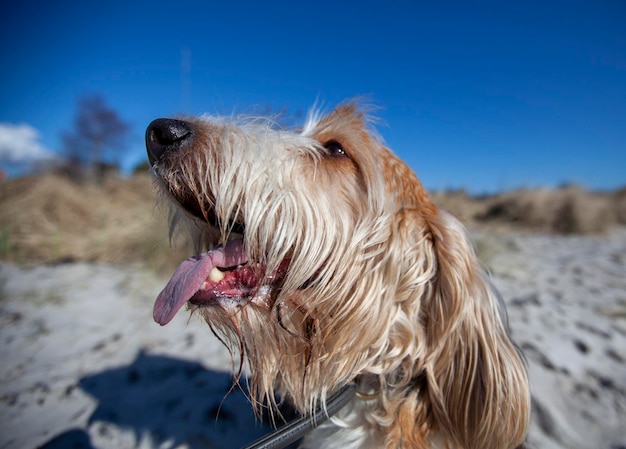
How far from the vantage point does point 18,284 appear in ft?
15.6

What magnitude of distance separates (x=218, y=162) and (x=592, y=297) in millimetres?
5395

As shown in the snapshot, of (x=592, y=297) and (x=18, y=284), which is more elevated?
(x=18, y=284)

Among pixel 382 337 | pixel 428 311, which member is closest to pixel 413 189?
pixel 428 311

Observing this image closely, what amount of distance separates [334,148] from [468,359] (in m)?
1.29

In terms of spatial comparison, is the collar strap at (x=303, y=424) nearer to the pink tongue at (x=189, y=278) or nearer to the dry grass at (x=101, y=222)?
the pink tongue at (x=189, y=278)

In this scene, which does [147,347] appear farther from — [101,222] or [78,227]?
[78,227]

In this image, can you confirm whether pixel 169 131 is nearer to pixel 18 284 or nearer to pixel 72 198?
pixel 18 284

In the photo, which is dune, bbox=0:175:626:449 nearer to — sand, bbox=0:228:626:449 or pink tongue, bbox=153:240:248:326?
sand, bbox=0:228:626:449

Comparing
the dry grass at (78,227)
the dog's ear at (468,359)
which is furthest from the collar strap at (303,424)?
the dry grass at (78,227)

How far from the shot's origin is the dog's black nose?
55.6 inches

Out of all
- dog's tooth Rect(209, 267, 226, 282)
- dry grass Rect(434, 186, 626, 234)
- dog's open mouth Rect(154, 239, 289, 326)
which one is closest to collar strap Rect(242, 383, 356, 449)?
dog's open mouth Rect(154, 239, 289, 326)

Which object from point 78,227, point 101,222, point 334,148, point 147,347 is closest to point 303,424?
point 334,148

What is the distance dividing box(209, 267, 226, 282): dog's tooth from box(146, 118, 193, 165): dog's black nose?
1.82 ft

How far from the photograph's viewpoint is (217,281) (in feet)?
4.77
